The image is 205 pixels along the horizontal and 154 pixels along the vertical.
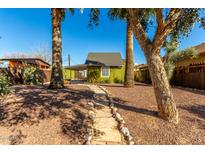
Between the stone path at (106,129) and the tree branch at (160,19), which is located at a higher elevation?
the tree branch at (160,19)

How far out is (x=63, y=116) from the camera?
17.1 feet

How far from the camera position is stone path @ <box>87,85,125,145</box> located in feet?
13.5

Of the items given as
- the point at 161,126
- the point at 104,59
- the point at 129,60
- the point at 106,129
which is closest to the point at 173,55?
the point at 129,60

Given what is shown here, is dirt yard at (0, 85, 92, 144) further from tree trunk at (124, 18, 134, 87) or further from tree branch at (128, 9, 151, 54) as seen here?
tree trunk at (124, 18, 134, 87)

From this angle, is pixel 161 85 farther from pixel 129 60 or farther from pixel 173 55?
pixel 173 55

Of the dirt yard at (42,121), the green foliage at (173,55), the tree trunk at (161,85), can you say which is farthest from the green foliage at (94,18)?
the green foliage at (173,55)

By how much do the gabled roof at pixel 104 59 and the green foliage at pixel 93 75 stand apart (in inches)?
29.3

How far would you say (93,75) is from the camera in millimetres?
21625

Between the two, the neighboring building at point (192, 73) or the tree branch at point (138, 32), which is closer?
the tree branch at point (138, 32)

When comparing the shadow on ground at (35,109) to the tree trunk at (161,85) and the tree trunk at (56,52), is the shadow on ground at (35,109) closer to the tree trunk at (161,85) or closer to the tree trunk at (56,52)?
the tree trunk at (161,85)

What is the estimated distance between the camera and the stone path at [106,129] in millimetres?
4105

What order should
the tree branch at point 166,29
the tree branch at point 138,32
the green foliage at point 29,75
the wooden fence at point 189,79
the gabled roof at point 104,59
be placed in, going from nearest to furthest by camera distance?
the tree branch at point 166,29
the tree branch at point 138,32
the wooden fence at point 189,79
the green foliage at point 29,75
the gabled roof at point 104,59

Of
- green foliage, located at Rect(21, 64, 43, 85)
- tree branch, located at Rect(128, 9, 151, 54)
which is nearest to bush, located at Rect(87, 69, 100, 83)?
green foliage, located at Rect(21, 64, 43, 85)
